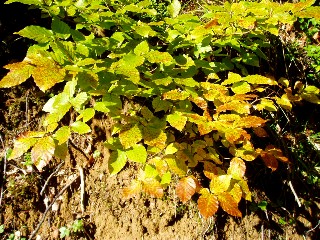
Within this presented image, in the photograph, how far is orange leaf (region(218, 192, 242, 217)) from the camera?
5.53ft

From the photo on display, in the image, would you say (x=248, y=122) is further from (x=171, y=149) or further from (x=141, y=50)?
(x=141, y=50)

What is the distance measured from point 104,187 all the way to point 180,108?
1195 millimetres

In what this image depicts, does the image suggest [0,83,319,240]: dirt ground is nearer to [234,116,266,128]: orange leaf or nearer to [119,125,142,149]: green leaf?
[119,125,142,149]: green leaf

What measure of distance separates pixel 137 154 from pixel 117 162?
0.14 metres

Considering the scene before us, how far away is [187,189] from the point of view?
1804mm

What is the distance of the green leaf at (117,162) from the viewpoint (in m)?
1.71

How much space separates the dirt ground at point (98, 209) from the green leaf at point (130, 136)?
3.45 ft

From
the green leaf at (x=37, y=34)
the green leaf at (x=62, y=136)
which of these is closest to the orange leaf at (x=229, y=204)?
the green leaf at (x=62, y=136)

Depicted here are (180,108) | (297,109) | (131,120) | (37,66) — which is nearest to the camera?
(37,66)

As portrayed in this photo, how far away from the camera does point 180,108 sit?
2.03 meters

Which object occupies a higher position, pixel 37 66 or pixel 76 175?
pixel 37 66

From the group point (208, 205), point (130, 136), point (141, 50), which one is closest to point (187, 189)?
point (208, 205)

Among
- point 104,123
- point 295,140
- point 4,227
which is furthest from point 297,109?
point 4,227

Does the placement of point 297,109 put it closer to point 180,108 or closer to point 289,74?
point 289,74
